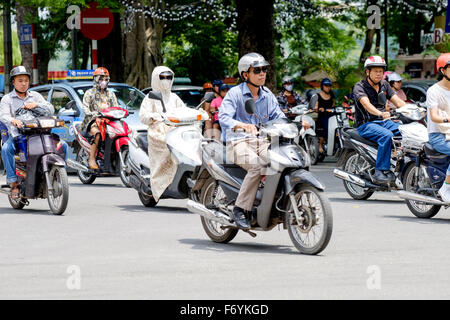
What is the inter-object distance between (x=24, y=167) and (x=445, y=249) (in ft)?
19.2

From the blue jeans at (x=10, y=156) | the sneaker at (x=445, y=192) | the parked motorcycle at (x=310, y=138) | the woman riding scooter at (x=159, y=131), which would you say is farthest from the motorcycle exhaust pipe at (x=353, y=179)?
the parked motorcycle at (x=310, y=138)

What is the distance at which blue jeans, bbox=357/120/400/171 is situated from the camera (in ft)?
41.1

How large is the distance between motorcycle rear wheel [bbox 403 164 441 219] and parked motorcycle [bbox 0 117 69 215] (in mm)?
4049

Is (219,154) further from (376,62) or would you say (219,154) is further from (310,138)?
(310,138)

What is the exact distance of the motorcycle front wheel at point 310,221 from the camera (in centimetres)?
830

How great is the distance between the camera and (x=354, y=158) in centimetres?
1362

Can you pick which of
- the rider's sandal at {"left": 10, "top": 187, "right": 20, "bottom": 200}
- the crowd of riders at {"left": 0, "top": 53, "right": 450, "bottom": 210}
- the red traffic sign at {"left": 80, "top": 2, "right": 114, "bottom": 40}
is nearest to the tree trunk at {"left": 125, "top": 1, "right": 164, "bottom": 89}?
the red traffic sign at {"left": 80, "top": 2, "right": 114, "bottom": 40}

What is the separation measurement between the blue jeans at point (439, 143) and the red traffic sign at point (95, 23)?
44.8 ft

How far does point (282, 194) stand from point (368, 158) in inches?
178

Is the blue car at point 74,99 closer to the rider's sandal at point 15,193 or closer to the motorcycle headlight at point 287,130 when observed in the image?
the rider's sandal at point 15,193

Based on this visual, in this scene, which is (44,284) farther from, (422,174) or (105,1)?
(105,1)

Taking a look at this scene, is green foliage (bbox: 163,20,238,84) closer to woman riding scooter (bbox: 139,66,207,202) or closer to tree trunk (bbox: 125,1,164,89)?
tree trunk (bbox: 125,1,164,89)

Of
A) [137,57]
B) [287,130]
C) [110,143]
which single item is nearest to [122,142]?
[110,143]

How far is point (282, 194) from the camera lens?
28.8 feet
